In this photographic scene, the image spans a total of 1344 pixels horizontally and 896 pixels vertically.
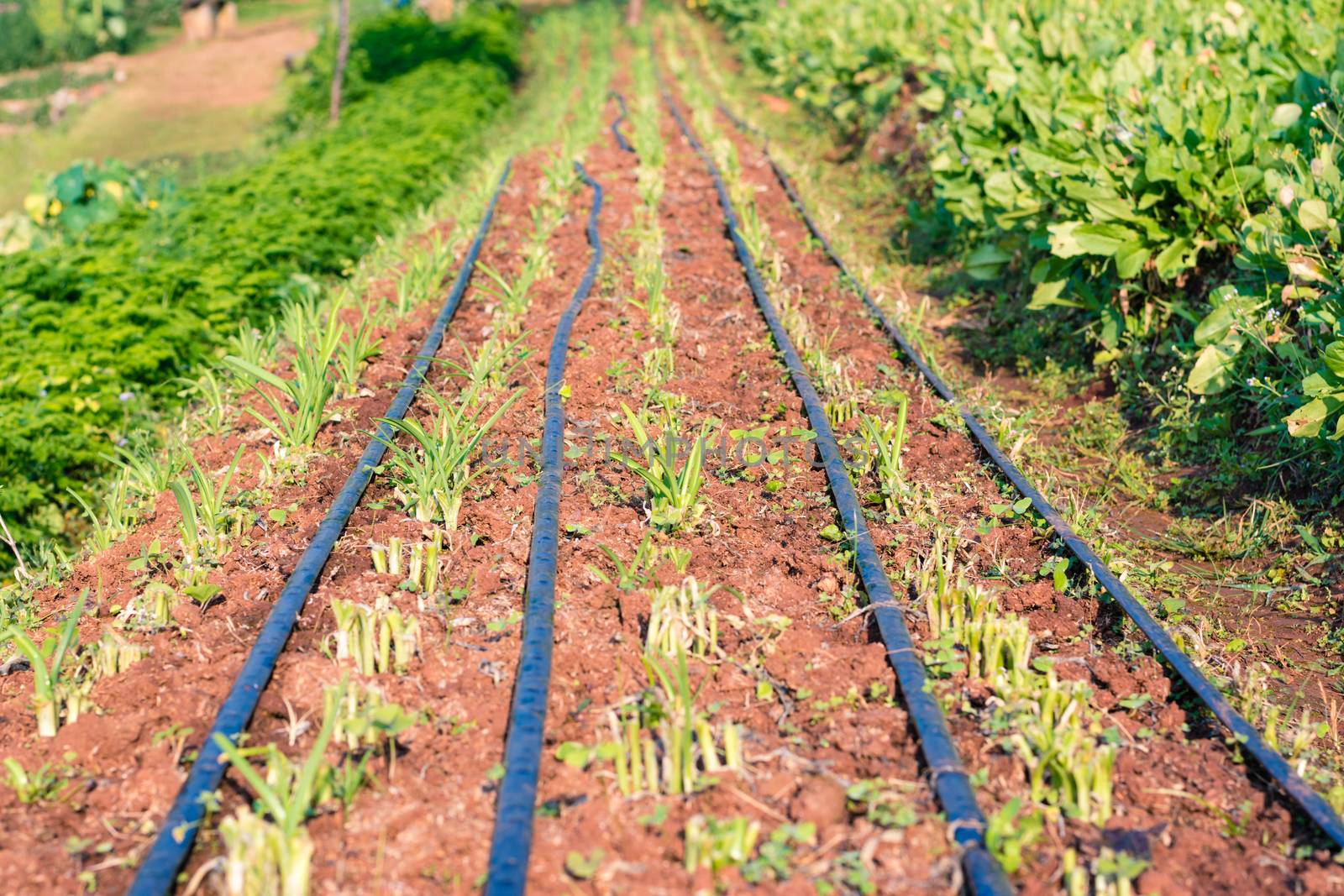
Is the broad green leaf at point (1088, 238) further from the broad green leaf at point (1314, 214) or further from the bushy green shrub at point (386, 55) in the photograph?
the bushy green shrub at point (386, 55)

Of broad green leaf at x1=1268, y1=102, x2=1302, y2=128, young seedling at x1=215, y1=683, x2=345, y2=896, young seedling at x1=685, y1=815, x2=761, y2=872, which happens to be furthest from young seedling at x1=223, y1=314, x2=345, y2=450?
broad green leaf at x1=1268, y1=102, x2=1302, y2=128

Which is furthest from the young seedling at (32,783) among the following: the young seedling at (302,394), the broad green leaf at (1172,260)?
the broad green leaf at (1172,260)

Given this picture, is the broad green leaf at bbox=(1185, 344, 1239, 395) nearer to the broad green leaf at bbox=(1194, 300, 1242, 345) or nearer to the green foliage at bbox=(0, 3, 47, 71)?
the broad green leaf at bbox=(1194, 300, 1242, 345)

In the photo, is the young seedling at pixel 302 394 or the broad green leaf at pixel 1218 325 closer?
the young seedling at pixel 302 394

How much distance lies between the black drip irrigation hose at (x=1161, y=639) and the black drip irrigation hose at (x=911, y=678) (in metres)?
0.61

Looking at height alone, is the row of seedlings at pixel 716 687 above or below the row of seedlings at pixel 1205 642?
above

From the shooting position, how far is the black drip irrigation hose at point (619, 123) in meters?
11.0

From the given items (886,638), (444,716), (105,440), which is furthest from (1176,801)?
(105,440)

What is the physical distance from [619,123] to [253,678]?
10.0 metres

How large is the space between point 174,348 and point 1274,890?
5419mm

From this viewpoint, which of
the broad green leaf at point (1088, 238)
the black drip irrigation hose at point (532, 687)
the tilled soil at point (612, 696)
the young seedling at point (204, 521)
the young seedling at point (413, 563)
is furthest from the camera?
the broad green leaf at point (1088, 238)

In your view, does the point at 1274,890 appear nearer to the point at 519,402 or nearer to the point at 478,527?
the point at 478,527

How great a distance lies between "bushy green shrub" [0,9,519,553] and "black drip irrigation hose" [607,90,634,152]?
1647 mm

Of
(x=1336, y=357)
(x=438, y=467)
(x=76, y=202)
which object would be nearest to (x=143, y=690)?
(x=438, y=467)
